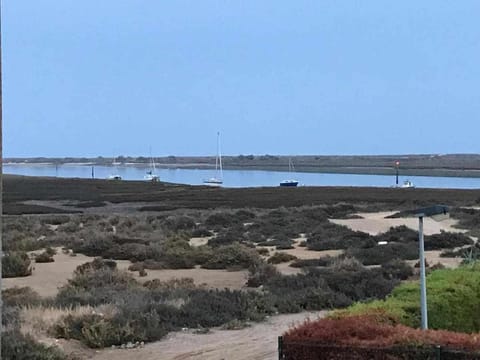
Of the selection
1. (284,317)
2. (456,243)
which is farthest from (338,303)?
(456,243)

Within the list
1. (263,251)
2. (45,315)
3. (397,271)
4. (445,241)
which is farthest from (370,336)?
(445,241)

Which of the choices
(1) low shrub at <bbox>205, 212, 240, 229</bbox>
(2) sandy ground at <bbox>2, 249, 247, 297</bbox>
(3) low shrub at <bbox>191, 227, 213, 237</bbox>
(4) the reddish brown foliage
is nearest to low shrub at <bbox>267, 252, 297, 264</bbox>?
(2) sandy ground at <bbox>2, 249, 247, 297</bbox>

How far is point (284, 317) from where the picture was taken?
45.5 ft

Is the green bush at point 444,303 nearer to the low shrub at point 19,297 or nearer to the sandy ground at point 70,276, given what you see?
the low shrub at point 19,297

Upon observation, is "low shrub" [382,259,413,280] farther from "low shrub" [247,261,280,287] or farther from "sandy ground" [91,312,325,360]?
"sandy ground" [91,312,325,360]

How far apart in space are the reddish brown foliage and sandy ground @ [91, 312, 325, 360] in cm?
335

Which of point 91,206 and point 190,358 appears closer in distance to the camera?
point 190,358

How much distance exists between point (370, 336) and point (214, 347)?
4.66 m

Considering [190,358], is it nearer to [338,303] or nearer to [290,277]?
[338,303]

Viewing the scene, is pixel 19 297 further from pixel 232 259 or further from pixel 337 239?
pixel 337 239

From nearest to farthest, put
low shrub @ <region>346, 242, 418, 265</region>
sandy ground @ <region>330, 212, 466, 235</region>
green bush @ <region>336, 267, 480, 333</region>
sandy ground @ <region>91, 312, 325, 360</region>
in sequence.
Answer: green bush @ <region>336, 267, 480, 333</region> → sandy ground @ <region>91, 312, 325, 360</region> → low shrub @ <region>346, 242, 418, 265</region> → sandy ground @ <region>330, 212, 466, 235</region>

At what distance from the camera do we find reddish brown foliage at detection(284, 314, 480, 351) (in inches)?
249

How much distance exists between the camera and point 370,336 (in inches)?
264

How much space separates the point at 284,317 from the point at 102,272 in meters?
7.09
